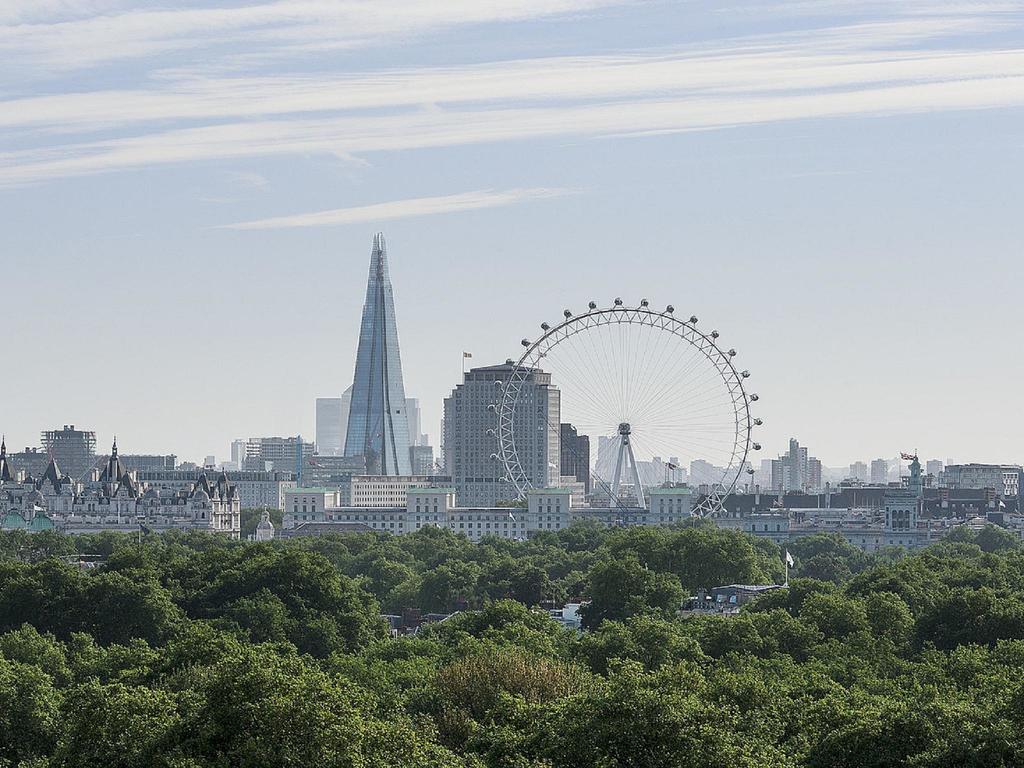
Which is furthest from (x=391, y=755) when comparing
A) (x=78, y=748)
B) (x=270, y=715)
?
(x=78, y=748)

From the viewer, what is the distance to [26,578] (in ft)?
429

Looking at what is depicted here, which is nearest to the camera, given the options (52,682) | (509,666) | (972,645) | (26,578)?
(509,666)

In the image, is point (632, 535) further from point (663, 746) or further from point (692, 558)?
point (663, 746)

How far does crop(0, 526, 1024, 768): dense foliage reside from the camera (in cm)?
6919

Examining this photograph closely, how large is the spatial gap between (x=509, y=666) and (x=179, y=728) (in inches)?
844

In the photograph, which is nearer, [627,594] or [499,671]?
[499,671]

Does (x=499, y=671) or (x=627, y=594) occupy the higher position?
(x=627, y=594)

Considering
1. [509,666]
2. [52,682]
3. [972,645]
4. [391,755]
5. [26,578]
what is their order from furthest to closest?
[26,578] → [972,645] → [52,682] → [509,666] → [391,755]

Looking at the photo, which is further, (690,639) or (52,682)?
(690,639)

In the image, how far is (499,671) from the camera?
88.3 meters

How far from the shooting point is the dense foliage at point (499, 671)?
69.2m

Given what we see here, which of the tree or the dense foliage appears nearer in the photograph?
the dense foliage

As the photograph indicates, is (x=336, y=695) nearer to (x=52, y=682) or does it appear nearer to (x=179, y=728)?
(x=179, y=728)

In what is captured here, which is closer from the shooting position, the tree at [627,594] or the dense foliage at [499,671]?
the dense foliage at [499,671]
